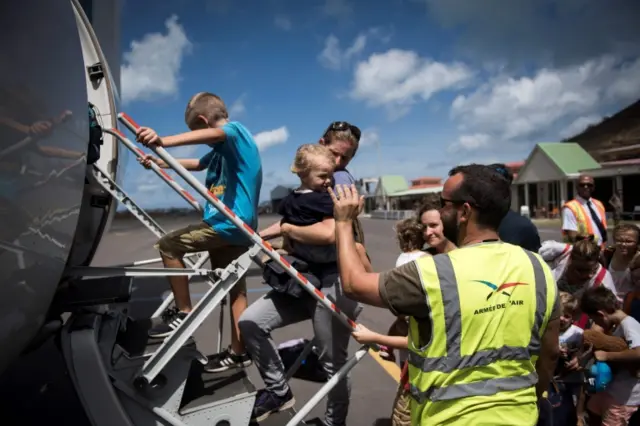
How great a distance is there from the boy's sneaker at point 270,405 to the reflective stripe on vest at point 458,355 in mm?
1214

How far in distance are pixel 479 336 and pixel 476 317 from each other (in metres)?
0.07

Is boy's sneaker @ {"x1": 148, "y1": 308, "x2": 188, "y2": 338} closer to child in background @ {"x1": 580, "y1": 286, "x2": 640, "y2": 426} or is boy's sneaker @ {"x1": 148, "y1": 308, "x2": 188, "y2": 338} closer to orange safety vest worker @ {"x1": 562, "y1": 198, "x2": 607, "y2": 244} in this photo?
child in background @ {"x1": 580, "y1": 286, "x2": 640, "y2": 426}

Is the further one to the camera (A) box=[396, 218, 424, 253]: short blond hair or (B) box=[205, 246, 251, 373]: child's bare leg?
(A) box=[396, 218, 424, 253]: short blond hair

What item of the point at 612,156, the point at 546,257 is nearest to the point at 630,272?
the point at 546,257

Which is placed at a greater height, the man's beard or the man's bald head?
the man's bald head

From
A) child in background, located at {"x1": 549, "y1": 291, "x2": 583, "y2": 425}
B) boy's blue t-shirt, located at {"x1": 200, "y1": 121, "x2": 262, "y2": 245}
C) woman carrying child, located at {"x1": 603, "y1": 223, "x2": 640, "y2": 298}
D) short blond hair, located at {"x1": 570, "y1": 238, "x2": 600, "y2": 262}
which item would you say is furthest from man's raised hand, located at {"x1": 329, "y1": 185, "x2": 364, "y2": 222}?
woman carrying child, located at {"x1": 603, "y1": 223, "x2": 640, "y2": 298}

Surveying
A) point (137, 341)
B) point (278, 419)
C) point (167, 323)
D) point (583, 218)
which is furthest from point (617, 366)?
point (137, 341)

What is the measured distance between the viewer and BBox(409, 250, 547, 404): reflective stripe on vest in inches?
59.7

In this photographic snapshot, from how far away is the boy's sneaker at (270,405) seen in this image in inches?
101

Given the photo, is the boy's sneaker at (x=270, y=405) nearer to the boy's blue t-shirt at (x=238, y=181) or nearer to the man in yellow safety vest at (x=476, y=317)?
the boy's blue t-shirt at (x=238, y=181)

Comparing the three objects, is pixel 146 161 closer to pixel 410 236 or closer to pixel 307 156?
pixel 307 156

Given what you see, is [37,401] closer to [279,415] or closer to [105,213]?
[105,213]

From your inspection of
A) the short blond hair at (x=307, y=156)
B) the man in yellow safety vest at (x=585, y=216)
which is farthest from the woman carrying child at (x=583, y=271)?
the short blond hair at (x=307, y=156)

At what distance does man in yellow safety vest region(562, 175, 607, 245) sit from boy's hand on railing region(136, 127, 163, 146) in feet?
15.5
